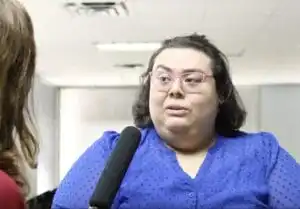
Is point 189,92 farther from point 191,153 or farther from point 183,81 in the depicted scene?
point 191,153

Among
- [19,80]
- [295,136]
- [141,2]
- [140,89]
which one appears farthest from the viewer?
[295,136]

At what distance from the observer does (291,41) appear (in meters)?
5.30

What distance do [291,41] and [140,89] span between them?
13.1 feet

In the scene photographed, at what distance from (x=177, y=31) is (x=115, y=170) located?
159 inches

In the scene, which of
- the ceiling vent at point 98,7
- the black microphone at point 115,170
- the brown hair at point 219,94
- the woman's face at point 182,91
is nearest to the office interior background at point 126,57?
the ceiling vent at point 98,7

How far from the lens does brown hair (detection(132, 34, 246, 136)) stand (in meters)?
1.46

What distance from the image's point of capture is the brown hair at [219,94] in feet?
4.78

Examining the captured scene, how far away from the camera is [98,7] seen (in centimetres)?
420

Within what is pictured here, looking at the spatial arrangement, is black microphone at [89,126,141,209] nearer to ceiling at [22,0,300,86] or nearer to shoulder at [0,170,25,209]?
shoulder at [0,170,25,209]

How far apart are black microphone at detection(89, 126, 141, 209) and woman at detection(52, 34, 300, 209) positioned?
145mm

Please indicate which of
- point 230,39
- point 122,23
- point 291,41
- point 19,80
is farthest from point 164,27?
point 19,80

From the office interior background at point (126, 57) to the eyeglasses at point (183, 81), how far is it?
3.38 feet

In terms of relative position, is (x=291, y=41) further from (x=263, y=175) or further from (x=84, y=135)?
(x=263, y=175)

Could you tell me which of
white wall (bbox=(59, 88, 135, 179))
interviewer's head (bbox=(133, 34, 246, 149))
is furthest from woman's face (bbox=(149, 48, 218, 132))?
white wall (bbox=(59, 88, 135, 179))
